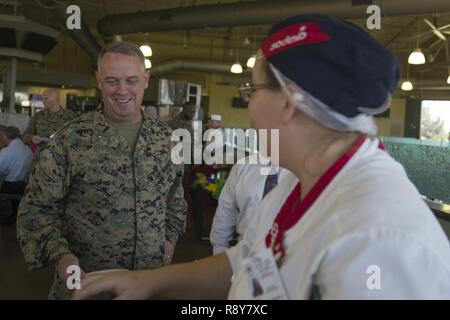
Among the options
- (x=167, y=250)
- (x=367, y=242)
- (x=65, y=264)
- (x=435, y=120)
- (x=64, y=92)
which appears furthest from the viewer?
(x=64, y=92)

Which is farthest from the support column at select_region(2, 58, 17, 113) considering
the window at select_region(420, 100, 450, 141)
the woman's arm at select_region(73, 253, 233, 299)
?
the window at select_region(420, 100, 450, 141)

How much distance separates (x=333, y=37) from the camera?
77cm

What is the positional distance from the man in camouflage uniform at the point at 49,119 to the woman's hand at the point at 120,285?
5.34m

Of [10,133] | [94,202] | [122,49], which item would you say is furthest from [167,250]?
[10,133]

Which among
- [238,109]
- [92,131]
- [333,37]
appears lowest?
[92,131]

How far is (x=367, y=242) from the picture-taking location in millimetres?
664

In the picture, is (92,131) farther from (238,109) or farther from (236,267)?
(238,109)

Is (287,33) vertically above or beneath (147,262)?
above

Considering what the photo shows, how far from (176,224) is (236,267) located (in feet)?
3.53

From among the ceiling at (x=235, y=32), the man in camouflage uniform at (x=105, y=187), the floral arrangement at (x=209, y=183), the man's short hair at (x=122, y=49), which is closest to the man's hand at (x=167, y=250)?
the man in camouflage uniform at (x=105, y=187)

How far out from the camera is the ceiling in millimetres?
10992

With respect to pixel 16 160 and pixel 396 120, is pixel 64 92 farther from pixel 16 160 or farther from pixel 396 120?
pixel 16 160

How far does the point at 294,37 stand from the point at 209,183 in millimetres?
5464
